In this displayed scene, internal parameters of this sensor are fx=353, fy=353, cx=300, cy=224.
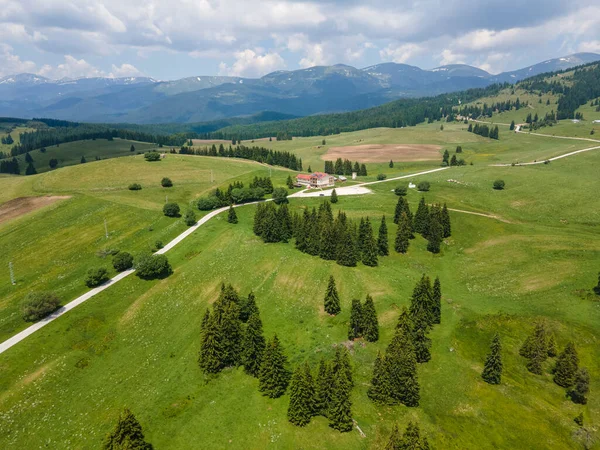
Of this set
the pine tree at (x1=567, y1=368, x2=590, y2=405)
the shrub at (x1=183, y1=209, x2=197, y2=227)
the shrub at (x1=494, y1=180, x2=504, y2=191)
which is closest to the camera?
the pine tree at (x1=567, y1=368, x2=590, y2=405)

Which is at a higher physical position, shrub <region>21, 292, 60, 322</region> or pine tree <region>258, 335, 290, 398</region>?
Result: shrub <region>21, 292, 60, 322</region>

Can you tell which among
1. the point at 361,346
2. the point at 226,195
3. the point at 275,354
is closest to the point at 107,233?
the point at 226,195

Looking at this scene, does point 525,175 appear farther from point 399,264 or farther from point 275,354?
point 275,354

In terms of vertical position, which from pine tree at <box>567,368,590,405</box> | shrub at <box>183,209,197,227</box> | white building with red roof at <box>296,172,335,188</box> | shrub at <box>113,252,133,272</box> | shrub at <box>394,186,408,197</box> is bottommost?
pine tree at <box>567,368,590,405</box>

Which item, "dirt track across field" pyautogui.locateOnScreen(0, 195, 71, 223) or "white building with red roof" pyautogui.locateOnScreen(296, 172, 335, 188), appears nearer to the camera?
"dirt track across field" pyautogui.locateOnScreen(0, 195, 71, 223)

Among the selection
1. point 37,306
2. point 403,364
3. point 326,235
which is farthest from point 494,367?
point 37,306

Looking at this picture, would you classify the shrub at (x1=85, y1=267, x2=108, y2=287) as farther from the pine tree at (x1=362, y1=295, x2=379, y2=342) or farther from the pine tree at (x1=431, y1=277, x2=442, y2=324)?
the pine tree at (x1=431, y1=277, x2=442, y2=324)

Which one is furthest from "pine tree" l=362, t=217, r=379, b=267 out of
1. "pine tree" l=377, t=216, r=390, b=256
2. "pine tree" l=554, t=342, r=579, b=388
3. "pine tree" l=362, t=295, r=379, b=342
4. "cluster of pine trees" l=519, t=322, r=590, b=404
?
"pine tree" l=554, t=342, r=579, b=388

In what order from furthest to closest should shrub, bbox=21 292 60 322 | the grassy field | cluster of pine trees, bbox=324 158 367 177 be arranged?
cluster of pine trees, bbox=324 158 367 177
shrub, bbox=21 292 60 322
the grassy field
